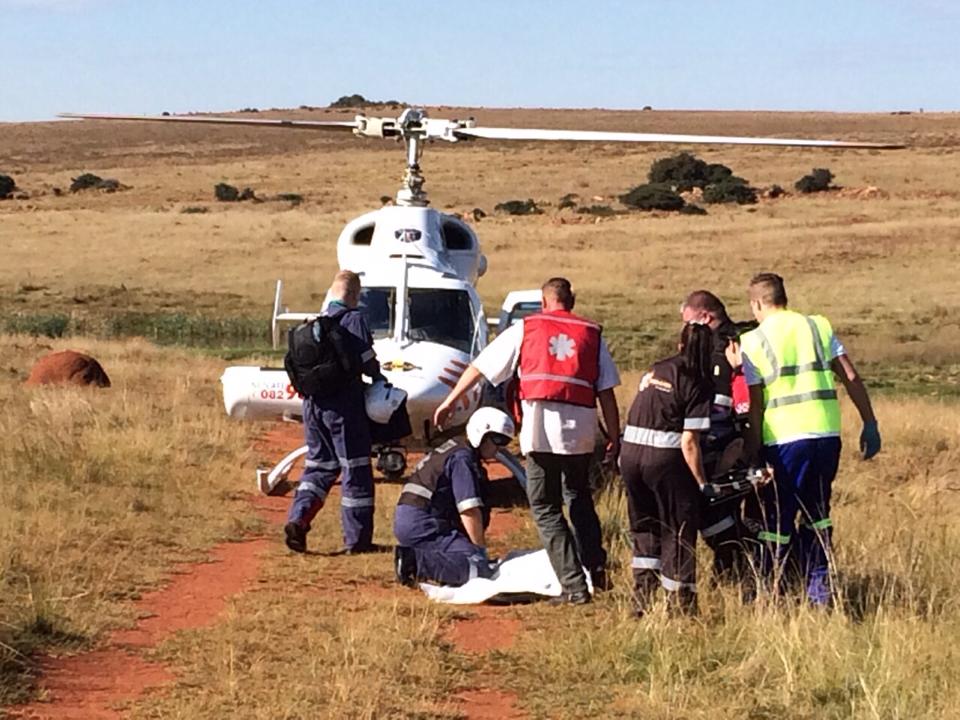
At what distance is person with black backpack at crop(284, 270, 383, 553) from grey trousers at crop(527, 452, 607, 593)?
5.96 ft

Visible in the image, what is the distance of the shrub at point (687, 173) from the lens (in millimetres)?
63500

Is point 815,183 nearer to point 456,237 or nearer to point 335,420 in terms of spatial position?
point 456,237

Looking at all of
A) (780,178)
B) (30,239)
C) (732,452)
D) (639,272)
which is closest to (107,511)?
(732,452)

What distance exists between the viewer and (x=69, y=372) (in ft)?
59.3

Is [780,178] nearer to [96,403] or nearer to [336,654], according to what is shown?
[96,403]

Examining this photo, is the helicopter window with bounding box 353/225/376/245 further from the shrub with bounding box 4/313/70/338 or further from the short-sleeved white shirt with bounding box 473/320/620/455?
the shrub with bounding box 4/313/70/338

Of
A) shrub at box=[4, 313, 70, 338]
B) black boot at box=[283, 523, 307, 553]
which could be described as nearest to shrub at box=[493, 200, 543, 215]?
shrub at box=[4, 313, 70, 338]

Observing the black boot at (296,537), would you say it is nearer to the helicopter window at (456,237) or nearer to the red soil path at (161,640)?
the red soil path at (161,640)

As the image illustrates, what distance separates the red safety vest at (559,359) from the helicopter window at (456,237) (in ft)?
19.6

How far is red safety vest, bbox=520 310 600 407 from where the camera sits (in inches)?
327

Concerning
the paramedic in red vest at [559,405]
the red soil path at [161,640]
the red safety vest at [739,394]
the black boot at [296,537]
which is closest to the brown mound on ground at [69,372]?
the red soil path at [161,640]

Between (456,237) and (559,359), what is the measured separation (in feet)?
20.6

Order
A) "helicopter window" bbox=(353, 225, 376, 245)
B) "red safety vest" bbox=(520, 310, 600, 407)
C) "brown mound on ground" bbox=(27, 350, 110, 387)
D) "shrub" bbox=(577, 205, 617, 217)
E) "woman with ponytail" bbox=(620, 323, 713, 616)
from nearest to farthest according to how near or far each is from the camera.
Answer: "woman with ponytail" bbox=(620, 323, 713, 616), "red safety vest" bbox=(520, 310, 600, 407), "helicopter window" bbox=(353, 225, 376, 245), "brown mound on ground" bbox=(27, 350, 110, 387), "shrub" bbox=(577, 205, 617, 217)

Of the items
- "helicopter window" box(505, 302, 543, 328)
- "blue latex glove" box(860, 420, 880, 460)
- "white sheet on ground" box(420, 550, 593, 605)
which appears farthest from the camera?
"helicopter window" box(505, 302, 543, 328)
